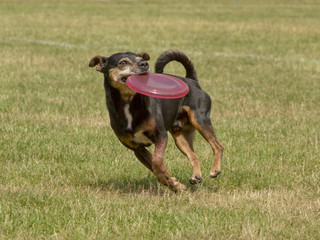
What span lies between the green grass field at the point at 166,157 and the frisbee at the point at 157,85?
1008 mm

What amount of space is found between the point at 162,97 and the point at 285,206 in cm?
154

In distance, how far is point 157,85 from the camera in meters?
6.48

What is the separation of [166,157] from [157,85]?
6.95 feet

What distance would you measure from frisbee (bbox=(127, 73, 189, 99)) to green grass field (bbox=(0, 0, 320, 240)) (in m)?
1.01

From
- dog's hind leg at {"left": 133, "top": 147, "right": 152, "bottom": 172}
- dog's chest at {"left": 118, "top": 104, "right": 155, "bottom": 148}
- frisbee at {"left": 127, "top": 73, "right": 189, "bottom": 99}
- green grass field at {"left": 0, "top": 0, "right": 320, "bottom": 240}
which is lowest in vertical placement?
green grass field at {"left": 0, "top": 0, "right": 320, "bottom": 240}

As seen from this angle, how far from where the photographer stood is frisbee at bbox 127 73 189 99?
20.3 feet

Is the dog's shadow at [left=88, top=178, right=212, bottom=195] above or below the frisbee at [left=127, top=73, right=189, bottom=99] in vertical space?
below

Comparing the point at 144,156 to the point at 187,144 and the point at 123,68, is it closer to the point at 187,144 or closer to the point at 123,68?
the point at 187,144

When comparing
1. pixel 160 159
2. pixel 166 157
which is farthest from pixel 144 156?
pixel 166 157

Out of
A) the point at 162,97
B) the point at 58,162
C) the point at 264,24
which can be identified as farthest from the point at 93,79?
the point at 264,24

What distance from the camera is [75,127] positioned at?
392 inches

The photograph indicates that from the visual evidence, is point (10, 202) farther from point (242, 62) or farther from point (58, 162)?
point (242, 62)

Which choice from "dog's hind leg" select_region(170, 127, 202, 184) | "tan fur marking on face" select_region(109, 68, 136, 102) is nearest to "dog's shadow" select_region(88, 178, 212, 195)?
"dog's hind leg" select_region(170, 127, 202, 184)

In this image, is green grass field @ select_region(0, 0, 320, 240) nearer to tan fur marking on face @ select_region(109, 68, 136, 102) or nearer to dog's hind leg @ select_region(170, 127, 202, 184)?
dog's hind leg @ select_region(170, 127, 202, 184)
